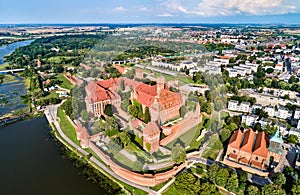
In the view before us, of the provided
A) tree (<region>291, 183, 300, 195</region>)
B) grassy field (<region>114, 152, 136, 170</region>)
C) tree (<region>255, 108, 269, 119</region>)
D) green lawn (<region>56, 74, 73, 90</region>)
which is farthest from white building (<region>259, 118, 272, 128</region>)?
green lawn (<region>56, 74, 73, 90</region>)

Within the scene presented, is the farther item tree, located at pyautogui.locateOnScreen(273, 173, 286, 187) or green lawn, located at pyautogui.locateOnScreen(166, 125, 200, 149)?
green lawn, located at pyautogui.locateOnScreen(166, 125, 200, 149)

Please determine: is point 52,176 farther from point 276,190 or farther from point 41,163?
point 276,190

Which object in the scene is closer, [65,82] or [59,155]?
[59,155]

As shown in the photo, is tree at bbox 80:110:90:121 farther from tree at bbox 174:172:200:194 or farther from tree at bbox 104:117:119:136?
tree at bbox 174:172:200:194

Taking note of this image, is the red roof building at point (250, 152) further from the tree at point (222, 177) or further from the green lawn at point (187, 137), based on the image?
the green lawn at point (187, 137)

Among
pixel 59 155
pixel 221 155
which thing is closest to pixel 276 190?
pixel 221 155

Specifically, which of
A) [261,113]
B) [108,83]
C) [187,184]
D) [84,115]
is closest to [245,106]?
[261,113]
